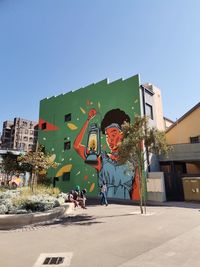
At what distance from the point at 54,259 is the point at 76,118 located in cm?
2245

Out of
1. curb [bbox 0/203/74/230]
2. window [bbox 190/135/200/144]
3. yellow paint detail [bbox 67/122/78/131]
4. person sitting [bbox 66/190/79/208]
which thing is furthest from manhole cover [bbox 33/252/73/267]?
yellow paint detail [bbox 67/122/78/131]

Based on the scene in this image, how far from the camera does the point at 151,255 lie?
581cm

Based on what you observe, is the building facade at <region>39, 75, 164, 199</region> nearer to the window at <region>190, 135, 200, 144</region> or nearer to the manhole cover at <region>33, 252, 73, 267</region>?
the window at <region>190, 135, 200, 144</region>

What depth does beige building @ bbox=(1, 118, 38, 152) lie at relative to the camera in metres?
93.9

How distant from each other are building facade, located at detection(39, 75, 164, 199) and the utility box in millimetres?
4539

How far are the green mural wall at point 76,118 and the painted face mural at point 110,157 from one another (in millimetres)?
545

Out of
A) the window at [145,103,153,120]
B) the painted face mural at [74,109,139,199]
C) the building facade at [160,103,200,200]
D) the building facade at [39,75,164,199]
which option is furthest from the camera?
the window at [145,103,153,120]

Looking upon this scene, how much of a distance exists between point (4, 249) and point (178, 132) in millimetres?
20891

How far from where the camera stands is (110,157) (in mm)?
22875

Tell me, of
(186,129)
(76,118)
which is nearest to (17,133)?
(76,118)

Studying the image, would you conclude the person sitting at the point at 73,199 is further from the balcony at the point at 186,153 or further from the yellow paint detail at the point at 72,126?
the yellow paint detail at the point at 72,126

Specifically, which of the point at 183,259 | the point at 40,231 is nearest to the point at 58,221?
the point at 40,231

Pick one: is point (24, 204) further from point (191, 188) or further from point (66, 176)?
point (66, 176)

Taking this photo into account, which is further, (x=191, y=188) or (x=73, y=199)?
(x=191, y=188)
